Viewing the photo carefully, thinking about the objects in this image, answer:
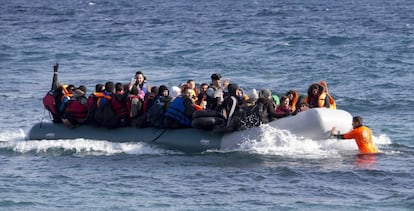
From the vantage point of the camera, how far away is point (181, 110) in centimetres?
1528

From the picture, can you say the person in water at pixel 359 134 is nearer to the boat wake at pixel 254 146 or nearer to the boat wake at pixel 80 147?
the boat wake at pixel 254 146

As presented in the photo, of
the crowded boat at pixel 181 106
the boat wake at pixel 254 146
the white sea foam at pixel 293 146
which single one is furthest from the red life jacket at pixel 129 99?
the white sea foam at pixel 293 146

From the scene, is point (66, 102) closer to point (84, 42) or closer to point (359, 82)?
point (359, 82)

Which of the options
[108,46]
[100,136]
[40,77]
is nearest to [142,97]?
[100,136]

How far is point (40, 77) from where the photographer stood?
87.9ft

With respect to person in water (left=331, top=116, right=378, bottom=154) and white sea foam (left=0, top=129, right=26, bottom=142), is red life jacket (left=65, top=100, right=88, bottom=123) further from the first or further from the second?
person in water (left=331, top=116, right=378, bottom=154)

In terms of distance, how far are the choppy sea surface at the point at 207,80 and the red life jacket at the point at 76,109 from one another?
0.47 m

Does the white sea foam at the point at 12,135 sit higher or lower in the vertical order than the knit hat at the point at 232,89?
lower

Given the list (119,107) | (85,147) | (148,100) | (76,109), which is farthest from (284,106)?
(76,109)

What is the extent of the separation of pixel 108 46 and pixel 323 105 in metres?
20.0

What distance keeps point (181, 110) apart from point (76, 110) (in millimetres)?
1977

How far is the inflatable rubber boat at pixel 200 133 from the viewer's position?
1460 cm

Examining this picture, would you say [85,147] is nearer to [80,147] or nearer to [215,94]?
[80,147]

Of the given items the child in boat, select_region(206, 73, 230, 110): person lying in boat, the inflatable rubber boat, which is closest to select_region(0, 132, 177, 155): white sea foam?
the inflatable rubber boat
